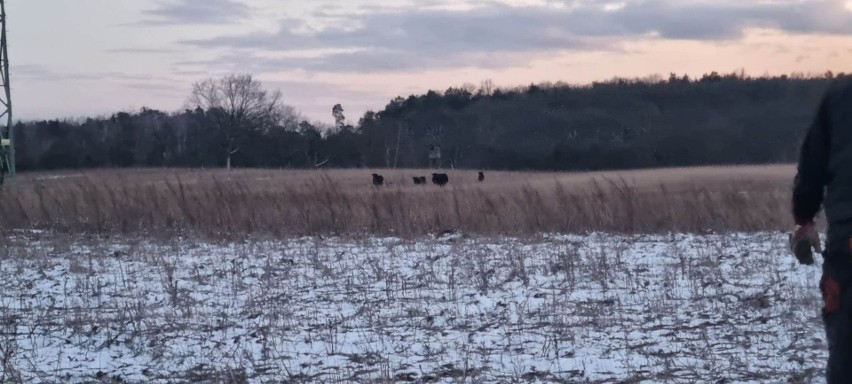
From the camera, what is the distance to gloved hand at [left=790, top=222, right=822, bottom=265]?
3640mm

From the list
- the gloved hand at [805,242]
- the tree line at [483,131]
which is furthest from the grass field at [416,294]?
the tree line at [483,131]

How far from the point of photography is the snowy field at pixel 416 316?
575cm

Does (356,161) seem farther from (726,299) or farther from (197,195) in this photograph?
(726,299)

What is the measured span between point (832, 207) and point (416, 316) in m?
4.31

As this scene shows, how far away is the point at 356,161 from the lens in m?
60.3

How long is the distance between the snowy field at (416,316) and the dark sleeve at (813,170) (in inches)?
79.3

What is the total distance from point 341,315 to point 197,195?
919 centimetres

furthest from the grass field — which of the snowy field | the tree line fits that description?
the tree line

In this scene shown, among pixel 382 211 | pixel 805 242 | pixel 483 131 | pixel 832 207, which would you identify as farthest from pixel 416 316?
pixel 483 131

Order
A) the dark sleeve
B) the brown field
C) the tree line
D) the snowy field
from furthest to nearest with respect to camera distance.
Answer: the tree line < the brown field < the snowy field < the dark sleeve

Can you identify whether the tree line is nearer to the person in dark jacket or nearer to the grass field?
the grass field

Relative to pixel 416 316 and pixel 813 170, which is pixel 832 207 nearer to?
pixel 813 170

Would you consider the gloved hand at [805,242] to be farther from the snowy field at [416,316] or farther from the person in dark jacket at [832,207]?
the snowy field at [416,316]

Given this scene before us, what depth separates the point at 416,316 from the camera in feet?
23.6
